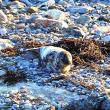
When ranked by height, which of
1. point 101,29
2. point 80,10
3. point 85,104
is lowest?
point 85,104

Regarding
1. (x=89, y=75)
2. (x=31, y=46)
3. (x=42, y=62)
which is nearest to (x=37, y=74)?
(x=42, y=62)

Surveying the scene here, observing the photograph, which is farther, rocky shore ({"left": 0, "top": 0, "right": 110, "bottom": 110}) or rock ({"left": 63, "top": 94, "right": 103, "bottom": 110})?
rocky shore ({"left": 0, "top": 0, "right": 110, "bottom": 110})

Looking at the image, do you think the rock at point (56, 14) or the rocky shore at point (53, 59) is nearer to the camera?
the rocky shore at point (53, 59)

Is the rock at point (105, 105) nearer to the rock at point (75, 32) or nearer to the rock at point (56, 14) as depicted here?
the rock at point (75, 32)

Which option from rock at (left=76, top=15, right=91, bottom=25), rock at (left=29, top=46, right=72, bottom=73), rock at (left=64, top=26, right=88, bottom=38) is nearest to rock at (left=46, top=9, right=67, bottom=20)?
rock at (left=76, top=15, right=91, bottom=25)

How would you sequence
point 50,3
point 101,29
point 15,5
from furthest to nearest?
point 50,3
point 15,5
point 101,29

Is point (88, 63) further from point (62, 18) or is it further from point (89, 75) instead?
point (62, 18)

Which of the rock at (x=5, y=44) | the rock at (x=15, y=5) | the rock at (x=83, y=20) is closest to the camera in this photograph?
the rock at (x=5, y=44)

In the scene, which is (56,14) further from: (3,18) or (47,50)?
(47,50)

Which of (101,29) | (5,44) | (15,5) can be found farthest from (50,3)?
(5,44)

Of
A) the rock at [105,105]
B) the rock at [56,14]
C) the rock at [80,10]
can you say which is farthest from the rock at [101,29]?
the rock at [105,105]

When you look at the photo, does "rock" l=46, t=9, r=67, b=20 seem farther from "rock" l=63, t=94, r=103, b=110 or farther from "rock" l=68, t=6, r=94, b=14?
"rock" l=63, t=94, r=103, b=110

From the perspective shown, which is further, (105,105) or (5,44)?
(5,44)

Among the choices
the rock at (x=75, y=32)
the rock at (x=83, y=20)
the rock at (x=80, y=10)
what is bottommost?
the rock at (x=75, y=32)
